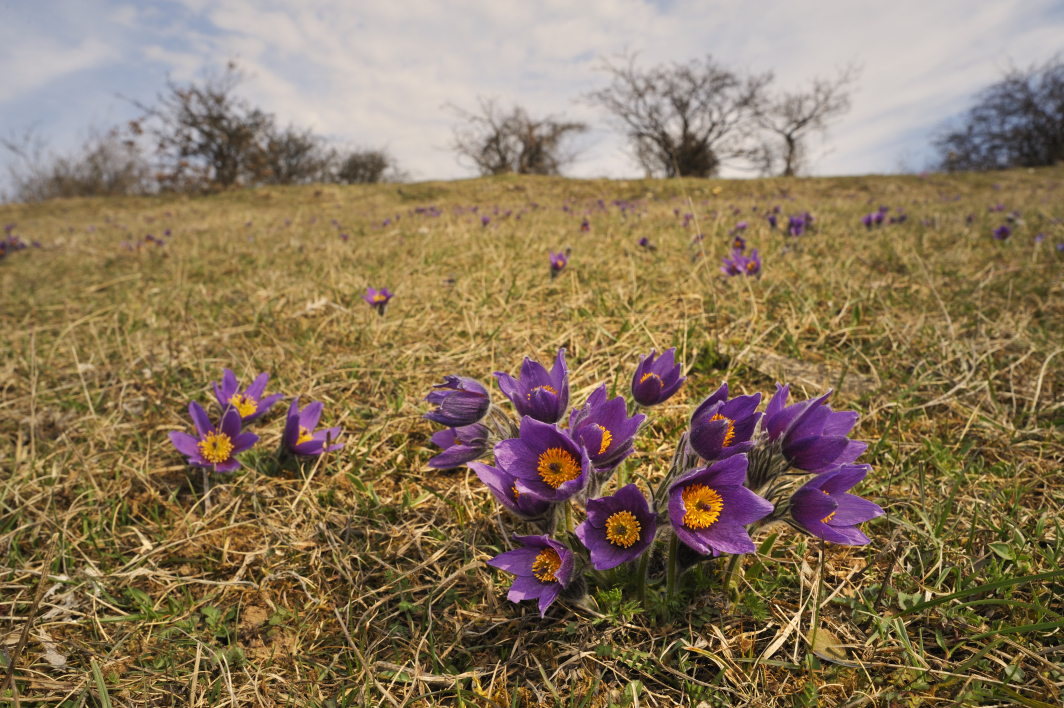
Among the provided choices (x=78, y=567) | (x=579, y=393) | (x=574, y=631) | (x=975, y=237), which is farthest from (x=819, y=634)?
(x=975, y=237)

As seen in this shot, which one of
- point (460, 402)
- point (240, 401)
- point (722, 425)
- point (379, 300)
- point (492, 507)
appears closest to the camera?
point (722, 425)

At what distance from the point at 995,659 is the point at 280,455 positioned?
214 cm

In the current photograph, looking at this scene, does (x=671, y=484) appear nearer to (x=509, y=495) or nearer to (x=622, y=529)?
(x=622, y=529)

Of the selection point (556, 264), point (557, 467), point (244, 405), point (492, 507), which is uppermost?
point (556, 264)

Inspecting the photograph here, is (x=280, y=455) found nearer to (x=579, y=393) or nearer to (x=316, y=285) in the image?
(x=579, y=393)

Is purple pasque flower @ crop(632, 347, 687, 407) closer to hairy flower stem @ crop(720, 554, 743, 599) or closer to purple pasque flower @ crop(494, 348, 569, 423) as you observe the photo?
purple pasque flower @ crop(494, 348, 569, 423)

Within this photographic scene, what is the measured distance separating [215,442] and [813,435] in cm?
193

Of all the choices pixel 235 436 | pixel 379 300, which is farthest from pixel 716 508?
pixel 379 300

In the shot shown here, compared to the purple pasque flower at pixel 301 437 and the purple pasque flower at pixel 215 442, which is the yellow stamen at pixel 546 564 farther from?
the purple pasque flower at pixel 215 442

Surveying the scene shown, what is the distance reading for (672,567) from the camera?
46.4 inches

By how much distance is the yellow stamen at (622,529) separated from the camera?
3.54ft

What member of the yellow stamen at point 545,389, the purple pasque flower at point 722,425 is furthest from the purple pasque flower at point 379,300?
the purple pasque flower at point 722,425

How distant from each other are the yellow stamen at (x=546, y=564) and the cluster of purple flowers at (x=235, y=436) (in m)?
1.05

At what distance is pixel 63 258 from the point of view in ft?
21.0
